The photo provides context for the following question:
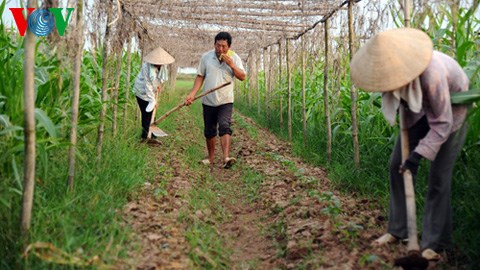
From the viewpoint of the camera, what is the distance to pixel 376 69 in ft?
10.1

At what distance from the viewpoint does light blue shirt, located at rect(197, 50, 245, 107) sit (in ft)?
23.1

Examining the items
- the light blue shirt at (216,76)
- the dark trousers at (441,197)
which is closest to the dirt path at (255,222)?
the dark trousers at (441,197)

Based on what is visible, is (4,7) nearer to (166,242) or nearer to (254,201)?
(166,242)

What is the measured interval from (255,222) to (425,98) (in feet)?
7.33

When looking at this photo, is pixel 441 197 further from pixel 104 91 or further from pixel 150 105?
pixel 150 105

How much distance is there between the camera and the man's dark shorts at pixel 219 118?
7.06 metres

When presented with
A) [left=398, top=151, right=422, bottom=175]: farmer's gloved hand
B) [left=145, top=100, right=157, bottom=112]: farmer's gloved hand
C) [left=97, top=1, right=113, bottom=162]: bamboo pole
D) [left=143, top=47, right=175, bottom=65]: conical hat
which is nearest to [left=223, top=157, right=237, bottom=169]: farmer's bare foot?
[left=145, top=100, right=157, bottom=112]: farmer's gloved hand

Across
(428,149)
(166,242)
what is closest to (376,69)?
(428,149)

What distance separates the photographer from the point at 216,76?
7.05 meters

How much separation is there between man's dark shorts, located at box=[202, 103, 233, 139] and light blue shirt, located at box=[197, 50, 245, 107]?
0.09 m

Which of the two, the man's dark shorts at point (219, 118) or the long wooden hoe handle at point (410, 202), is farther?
the man's dark shorts at point (219, 118)

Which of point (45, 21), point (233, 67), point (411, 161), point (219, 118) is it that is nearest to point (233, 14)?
point (233, 67)

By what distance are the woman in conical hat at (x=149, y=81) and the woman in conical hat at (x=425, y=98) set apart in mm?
5313

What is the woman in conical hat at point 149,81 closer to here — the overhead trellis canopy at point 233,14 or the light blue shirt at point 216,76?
the overhead trellis canopy at point 233,14
